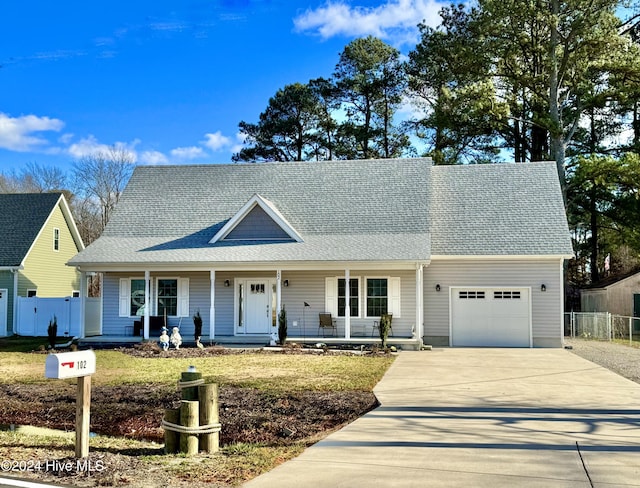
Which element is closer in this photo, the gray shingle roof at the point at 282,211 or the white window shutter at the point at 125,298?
the gray shingle roof at the point at 282,211

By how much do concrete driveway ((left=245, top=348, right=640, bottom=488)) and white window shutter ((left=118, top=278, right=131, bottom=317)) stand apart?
1267 cm

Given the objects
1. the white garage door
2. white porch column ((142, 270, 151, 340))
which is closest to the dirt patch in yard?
white porch column ((142, 270, 151, 340))

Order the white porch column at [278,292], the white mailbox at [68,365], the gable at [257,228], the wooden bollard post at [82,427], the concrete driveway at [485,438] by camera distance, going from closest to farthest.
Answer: the concrete driveway at [485,438] < the white mailbox at [68,365] < the wooden bollard post at [82,427] < the white porch column at [278,292] < the gable at [257,228]

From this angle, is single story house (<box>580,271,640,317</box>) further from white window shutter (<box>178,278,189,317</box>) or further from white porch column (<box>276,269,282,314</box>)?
white window shutter (<box>178,278,189,317</box>)

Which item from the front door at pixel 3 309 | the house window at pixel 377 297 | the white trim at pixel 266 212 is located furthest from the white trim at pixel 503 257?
the front door at pixel 3 309

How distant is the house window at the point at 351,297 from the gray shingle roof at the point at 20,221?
46.4 feet

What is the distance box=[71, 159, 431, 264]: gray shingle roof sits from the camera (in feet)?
72.5

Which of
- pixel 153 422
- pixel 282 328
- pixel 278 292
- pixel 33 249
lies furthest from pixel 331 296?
pixel 33 249

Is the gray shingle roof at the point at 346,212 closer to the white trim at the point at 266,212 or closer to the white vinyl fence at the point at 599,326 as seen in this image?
the white trim at the point at 266,212

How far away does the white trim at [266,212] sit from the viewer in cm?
2325

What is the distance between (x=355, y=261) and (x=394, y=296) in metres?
2.44

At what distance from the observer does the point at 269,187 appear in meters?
26.0

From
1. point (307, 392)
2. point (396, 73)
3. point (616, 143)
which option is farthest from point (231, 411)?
point (396, 73)

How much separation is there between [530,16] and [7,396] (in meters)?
28.1
